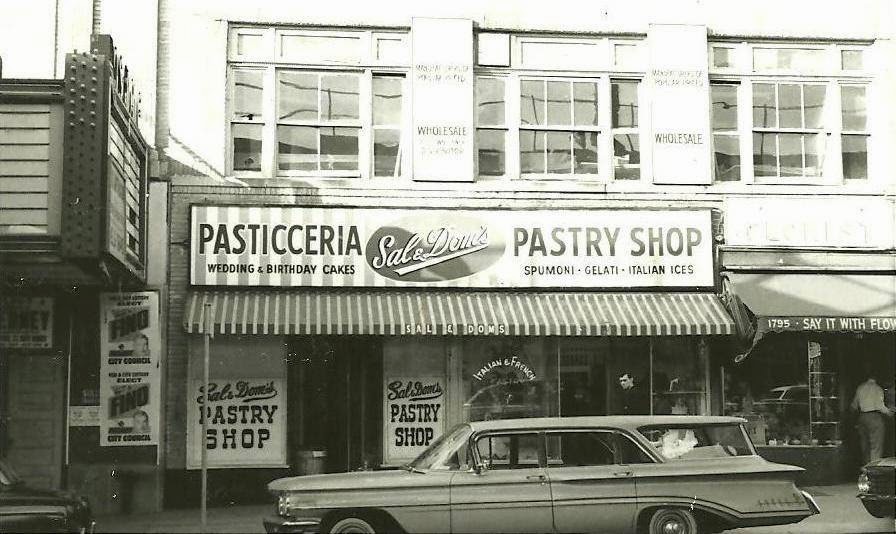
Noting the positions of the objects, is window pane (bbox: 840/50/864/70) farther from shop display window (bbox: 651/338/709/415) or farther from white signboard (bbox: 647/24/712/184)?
shop display window (bbox: 651/338/709/415)

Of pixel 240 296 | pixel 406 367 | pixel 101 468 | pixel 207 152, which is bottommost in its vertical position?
pixel 101 468

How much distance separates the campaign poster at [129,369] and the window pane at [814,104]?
10289 mm

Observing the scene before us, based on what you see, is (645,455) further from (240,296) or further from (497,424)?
(240,296)

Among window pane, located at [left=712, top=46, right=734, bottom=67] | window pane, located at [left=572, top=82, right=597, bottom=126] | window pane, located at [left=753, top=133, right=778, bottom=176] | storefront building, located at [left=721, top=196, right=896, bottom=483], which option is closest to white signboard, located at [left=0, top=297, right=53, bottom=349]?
window pane, located at [left=572, top=82, right=597, bottom=126]

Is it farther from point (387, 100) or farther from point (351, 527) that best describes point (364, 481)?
point (387, 100)

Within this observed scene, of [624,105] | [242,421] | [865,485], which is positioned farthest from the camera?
[624,105]

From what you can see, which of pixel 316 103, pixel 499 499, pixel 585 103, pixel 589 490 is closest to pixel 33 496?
pixel 499 499

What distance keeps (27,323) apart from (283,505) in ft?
22.0

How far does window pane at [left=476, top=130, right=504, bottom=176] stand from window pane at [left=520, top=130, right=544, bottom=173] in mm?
322

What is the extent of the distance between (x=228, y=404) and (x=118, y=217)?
3.95 meters

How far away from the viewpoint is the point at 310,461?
51.9ft

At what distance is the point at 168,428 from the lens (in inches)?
614

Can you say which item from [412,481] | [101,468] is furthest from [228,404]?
[412,481]

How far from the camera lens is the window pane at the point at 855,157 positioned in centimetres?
1725
